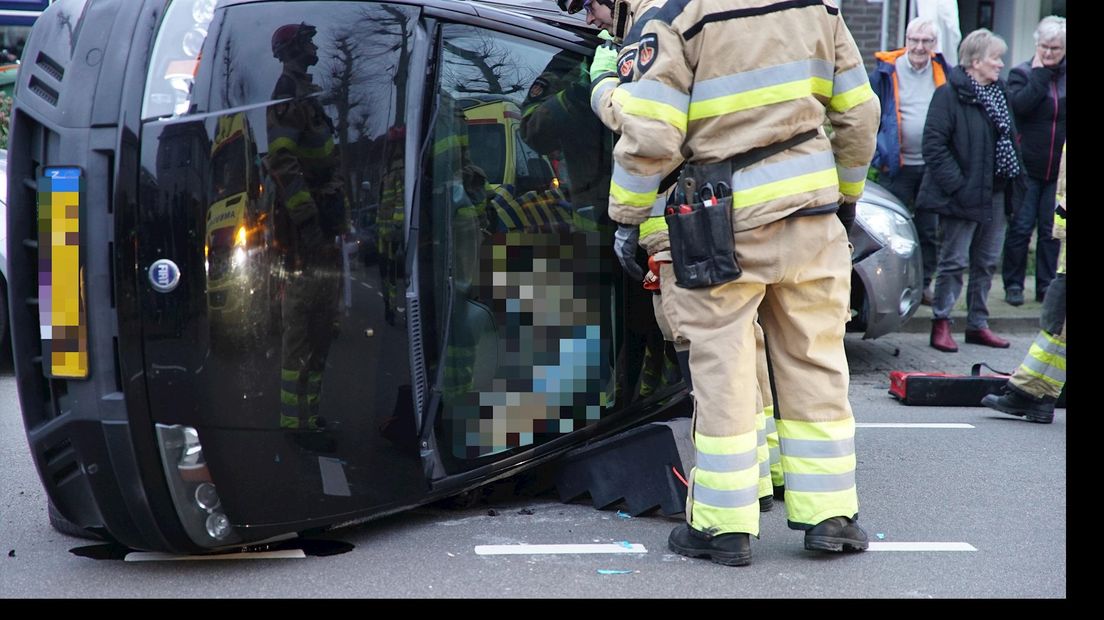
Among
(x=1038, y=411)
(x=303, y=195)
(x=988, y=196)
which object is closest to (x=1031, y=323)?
(x=988, y=196)

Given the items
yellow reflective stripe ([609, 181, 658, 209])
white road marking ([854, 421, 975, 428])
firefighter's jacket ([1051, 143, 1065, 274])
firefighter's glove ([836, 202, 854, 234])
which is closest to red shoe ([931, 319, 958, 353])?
firefighter's jacket ([1051, 143, 1065, 274])

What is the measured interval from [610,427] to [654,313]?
16.4 inches

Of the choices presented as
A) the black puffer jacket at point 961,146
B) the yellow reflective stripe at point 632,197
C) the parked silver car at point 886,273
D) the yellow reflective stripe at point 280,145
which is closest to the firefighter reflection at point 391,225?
the yellow reflective stripe at point 280,145

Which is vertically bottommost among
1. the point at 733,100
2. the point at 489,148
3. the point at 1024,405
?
the point at 1024,405

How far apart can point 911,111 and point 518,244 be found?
5204mm

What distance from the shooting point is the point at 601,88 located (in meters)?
3.90

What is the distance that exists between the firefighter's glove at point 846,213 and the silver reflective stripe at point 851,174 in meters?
0.09

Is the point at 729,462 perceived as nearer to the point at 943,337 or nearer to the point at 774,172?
the point at 774,172

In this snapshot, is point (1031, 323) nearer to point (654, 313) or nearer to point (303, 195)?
point (654, 313)

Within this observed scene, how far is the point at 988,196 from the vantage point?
782 cm

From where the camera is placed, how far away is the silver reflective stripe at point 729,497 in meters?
3.64

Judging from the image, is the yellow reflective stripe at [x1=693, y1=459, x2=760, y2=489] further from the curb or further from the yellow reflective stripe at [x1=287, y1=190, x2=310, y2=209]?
the curb

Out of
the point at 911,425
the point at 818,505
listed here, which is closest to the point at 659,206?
the point at 818,505

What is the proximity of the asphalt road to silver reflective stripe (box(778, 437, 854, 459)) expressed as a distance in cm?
31
